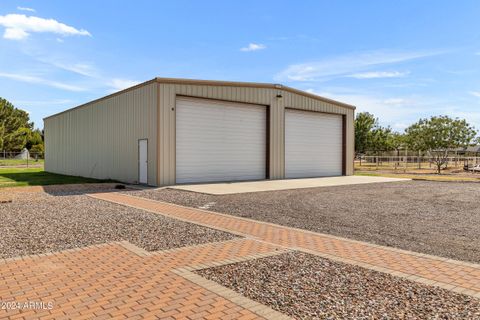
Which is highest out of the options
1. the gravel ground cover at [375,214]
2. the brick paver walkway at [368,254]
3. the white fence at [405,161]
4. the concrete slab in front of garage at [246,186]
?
the white fence at [405,161]

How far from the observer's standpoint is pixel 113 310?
3527 mm

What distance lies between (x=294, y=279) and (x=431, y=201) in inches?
383

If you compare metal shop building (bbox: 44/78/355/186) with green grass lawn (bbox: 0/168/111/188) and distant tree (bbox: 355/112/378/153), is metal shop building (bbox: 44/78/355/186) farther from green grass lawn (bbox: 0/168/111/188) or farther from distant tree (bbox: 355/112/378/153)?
distant tree (bbox: 355/112/378/153)

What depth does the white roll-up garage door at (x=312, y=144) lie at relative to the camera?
22297mm

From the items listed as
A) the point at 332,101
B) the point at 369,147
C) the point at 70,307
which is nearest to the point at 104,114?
the point at 332,101

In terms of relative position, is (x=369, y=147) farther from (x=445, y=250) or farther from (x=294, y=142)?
(x=445, y=250)

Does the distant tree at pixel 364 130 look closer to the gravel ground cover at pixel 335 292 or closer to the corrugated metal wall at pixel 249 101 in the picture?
the corrugated metal wall at pixel 249 101

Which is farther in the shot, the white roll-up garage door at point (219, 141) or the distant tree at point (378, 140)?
the distant tree at point (378, 140)

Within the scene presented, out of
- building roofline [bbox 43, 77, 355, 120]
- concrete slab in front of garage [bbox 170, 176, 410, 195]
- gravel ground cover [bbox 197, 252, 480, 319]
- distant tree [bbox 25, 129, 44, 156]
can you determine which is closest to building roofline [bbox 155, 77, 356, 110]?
building roofline [bbox 43, 77, 355, 120]

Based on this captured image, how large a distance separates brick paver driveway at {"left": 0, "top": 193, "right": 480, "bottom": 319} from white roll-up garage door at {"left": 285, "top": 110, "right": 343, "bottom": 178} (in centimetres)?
1563

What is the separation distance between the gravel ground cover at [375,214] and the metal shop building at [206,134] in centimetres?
317

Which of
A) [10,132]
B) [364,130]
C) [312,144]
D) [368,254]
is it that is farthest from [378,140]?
[10,132]

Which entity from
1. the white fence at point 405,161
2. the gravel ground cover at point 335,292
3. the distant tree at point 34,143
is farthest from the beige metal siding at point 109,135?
the distant tree at point 34,143

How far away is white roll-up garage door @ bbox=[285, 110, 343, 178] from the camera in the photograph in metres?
22.3
